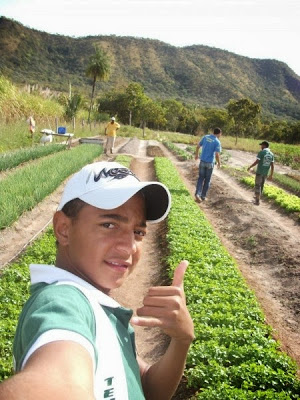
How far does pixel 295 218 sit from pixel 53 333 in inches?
503

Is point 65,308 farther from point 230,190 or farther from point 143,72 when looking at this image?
point 143,72

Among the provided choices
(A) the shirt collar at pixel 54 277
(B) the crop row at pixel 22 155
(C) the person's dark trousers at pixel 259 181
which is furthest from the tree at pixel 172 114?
(A) the shirt collar at pixel 54 277

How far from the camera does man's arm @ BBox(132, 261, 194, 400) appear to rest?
1583 mm

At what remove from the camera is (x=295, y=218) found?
12.8 metres

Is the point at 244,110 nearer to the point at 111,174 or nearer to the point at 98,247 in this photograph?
the point at 111,174

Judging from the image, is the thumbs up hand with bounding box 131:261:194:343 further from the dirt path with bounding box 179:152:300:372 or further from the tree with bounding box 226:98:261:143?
the tree with bounding box 226:98:261:143

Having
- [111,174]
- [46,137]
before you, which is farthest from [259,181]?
[111,174]

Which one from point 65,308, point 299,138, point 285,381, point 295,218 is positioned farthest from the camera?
point 299,138

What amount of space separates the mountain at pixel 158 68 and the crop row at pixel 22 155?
323 ft

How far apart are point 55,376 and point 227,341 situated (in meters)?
3.88

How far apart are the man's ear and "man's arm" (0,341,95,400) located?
0.72 metres

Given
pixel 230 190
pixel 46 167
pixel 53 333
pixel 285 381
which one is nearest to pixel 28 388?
pixel 53 333

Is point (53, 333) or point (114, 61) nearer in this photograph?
point (53, 333)

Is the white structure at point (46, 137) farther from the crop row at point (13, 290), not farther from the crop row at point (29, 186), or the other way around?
the crop row at point (13, 290)
